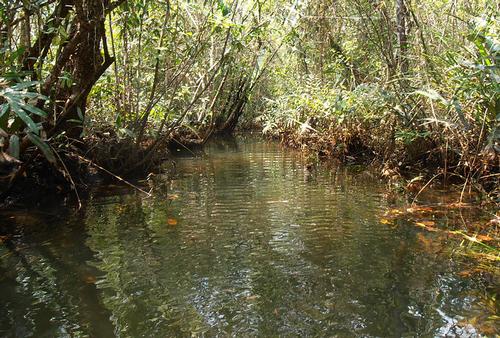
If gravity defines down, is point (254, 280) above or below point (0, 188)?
below

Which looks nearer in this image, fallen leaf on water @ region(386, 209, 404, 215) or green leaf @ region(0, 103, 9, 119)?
green leaf @ region(0, 103, 9, 119)

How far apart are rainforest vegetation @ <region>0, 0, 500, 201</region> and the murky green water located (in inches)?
33.8

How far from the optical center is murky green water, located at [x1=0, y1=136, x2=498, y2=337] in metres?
2.74

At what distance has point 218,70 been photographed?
28.1ft

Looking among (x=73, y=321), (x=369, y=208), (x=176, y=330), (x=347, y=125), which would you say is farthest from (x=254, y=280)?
(x=347, y=125)

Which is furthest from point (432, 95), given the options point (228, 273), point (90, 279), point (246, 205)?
point (90, 279)

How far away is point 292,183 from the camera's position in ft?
24.5

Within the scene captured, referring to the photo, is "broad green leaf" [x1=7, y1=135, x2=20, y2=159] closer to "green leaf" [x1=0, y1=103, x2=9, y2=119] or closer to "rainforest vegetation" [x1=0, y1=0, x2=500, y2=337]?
"rainforest vegetation" [x1=0, y1=0, x2=500, y2=337]

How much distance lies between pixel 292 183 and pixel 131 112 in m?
2.95

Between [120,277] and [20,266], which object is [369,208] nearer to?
[120,277]

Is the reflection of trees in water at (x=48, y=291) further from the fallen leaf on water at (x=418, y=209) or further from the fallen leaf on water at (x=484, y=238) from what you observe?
the fallen leaf on water at (x=418, y=209)

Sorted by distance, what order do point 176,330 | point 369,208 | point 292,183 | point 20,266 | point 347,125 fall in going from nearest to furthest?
point 176,330 → point 20,266 → point 369,208 → point 292,183 → point 347,125

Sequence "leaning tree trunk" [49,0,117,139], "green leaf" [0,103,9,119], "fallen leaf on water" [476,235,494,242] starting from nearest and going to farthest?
"green leaf" [0,103,9,119]
"fallen leaf on water" [476,235,494,242]
"leaning tree trunk" [49,0,117,139]

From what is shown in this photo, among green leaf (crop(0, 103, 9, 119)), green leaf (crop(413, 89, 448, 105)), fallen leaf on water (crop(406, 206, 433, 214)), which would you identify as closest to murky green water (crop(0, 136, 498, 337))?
fallen leaf on water (crop(406, 206, 433, 214))
